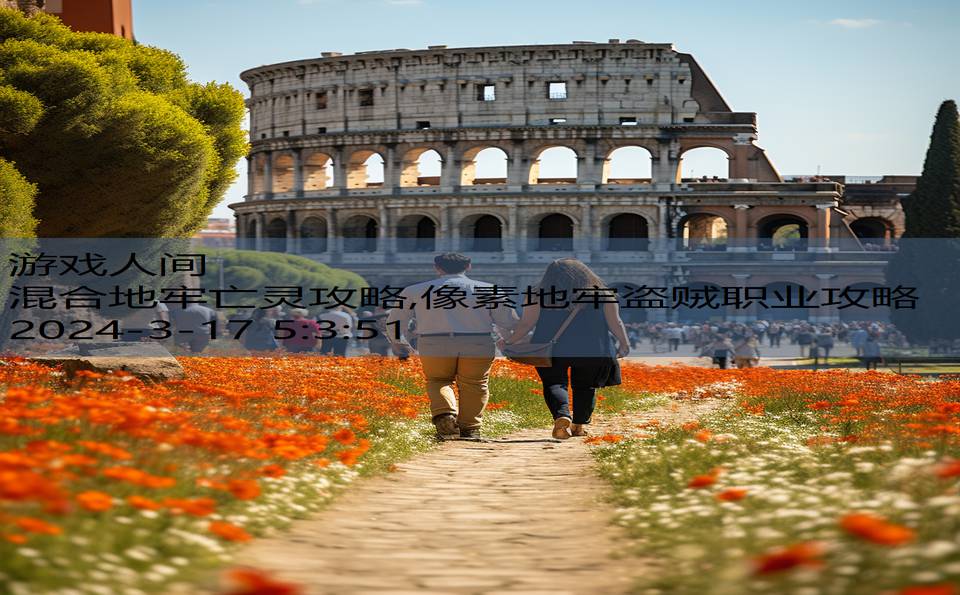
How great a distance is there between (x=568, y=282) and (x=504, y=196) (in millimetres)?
48750

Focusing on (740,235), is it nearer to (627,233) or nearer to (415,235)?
(627,233)

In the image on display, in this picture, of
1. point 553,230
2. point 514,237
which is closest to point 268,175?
point 514,237

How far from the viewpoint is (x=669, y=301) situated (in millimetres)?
55594

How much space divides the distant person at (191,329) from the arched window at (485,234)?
1376 inches

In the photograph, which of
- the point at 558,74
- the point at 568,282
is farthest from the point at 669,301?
the point at 568,282

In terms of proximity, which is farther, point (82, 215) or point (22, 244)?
point (82, 215)

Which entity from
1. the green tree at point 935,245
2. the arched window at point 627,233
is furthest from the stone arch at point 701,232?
the green tree at point 935,245

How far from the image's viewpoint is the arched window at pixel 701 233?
57.5 meters

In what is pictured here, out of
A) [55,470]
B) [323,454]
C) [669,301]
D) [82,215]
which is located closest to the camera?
[55,470]

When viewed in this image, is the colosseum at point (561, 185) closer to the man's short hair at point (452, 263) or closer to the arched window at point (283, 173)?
the arched window at point (283, 173)

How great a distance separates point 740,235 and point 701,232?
806 cm

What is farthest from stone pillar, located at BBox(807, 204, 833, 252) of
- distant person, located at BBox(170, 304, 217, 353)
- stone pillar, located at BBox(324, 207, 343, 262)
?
distant person, located at BBox(170, 304, 217, 353)

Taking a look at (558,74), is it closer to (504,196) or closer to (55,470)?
(504,196)

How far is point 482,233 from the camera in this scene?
62.0m
